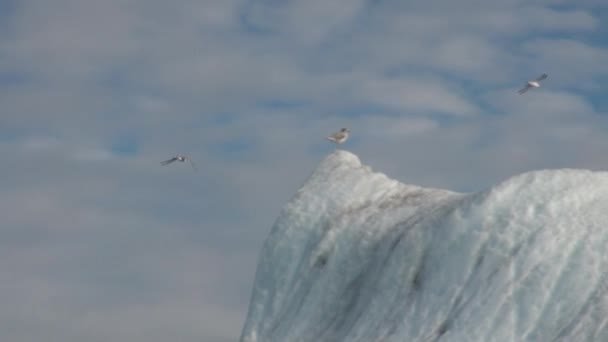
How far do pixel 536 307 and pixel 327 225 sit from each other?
31.9 ft

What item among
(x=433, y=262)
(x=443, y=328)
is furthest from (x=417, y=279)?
(x=443, y=328)

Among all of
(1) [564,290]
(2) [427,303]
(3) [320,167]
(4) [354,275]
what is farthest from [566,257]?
(3) [320,167]

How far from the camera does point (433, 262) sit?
38.2 metres

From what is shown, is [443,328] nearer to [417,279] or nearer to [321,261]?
[417,279]

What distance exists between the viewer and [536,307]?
35094 mm

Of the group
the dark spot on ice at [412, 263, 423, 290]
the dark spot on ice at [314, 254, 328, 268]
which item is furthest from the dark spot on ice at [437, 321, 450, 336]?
the dark spot on ice at [314, 254, 328, 268]

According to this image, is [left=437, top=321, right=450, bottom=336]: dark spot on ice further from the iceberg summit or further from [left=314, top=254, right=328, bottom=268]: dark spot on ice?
[left=314, top=254, right=328, bottom=268]: dark spot on ice

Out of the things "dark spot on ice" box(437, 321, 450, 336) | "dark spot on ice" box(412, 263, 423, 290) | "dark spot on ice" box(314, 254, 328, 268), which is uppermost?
"dark spot on ice" box(314, 254, 328, 268)

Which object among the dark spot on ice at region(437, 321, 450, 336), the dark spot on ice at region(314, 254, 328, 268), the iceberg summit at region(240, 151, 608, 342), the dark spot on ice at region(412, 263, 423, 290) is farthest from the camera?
the dark spot on ice at region(314, 254, 328, 268)

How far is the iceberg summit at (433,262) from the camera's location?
35.2 metres

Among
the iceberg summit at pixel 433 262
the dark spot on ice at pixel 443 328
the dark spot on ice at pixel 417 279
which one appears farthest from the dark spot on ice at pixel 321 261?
the dark spot on ice at pixel 443 328

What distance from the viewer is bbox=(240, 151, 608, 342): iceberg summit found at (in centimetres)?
3522

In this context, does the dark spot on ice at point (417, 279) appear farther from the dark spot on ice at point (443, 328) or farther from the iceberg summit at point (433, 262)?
the dark spot on ice at point (443, 328)

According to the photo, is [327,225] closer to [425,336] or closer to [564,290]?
[425,336]
